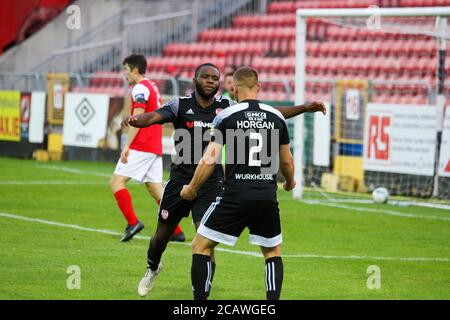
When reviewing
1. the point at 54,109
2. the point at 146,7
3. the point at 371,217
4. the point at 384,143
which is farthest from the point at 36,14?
the point at 371,217

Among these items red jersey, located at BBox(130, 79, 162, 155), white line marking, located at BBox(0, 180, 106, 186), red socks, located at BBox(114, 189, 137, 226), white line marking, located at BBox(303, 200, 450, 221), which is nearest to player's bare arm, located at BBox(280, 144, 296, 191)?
red jersey, located at BBox(130, 79, 162, 155)

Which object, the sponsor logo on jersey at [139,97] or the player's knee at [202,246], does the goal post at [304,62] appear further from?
the player's knee at [202,246]

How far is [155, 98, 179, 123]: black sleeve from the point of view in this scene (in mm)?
9070

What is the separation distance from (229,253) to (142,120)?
3.35 metres

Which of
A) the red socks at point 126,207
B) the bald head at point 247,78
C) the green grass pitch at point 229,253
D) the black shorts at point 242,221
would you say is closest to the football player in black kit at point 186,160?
the green grass pitch at point 229,253

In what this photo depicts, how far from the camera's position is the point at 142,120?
8.71 meters

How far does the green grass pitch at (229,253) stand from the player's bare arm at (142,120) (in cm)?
147

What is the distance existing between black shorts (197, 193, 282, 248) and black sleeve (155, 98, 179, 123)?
1276 millimetres

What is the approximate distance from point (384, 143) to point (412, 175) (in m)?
0.74

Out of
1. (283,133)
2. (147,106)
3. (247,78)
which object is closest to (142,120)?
(247,78)

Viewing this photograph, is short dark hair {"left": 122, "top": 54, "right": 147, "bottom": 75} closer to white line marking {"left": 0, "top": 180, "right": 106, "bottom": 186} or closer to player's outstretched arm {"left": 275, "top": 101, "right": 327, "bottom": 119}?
player's outstretched arm {"left": 275, "top": 101, "right": 327, "bottom": 119}

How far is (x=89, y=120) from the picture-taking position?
24078 mm

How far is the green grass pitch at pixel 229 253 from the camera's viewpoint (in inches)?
369
